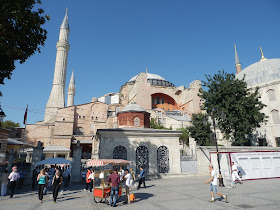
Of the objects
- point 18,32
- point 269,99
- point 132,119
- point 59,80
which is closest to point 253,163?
point 132,119

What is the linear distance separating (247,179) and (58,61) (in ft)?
151

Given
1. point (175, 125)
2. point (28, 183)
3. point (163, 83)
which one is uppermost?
point (163, 83)

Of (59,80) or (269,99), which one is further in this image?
(59,80)

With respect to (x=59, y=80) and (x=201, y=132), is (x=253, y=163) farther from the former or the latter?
(x=59, y=80)

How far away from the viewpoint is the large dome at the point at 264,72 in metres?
33.5

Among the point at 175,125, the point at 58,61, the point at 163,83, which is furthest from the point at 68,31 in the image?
the point at 175,125

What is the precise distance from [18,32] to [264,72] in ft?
126

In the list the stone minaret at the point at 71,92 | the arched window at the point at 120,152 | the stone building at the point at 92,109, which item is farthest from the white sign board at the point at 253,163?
the stone minaret at the point at 71,92

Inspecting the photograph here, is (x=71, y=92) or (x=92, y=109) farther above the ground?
(x=71, y=92)

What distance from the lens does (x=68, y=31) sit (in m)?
50.5

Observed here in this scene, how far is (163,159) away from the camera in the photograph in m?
17.0

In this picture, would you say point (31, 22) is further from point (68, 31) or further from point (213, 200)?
point (68, 31)

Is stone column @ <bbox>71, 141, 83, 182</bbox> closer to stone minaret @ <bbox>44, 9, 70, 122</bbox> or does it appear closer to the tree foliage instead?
the tree foliage

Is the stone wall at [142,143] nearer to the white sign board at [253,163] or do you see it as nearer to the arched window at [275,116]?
the white sign board at [253,163]
